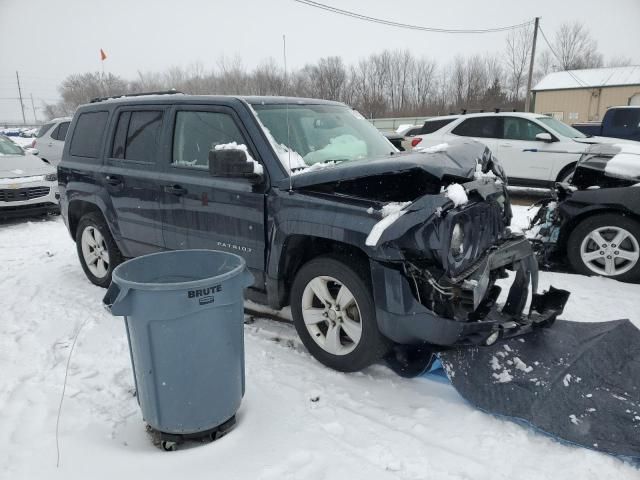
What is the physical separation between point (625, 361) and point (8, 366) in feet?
14.4

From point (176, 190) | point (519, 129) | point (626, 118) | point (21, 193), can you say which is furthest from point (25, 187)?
point (626, 118)

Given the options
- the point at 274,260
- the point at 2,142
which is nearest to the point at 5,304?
the point at 274,260

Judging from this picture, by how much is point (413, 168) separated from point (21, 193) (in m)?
8.66

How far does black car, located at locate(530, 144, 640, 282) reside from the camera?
188 inches

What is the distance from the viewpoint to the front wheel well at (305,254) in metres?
3.20

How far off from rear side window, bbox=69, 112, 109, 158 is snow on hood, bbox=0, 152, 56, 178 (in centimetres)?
463

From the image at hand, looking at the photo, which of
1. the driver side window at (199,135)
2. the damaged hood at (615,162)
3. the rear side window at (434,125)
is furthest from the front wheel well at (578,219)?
the rear side window at (434,125)

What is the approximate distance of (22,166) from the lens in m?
9.26

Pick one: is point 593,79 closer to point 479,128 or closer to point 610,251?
point 479,128

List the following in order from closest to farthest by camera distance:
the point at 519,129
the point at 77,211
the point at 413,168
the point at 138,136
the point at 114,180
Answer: the point at 413,168 → the point at 138,136 → the point at 114,180 → the point at 77,211 → the point at 519,129

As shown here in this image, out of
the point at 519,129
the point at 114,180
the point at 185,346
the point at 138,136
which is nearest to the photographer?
the point at 185,346

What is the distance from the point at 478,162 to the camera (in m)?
3.45

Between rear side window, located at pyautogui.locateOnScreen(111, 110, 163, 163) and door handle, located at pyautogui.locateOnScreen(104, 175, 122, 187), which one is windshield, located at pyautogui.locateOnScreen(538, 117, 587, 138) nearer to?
rear side window, located at pyautogui.locateOnScreen(111, 110, 163, 163)

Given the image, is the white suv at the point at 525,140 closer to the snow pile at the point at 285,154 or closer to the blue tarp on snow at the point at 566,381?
the snow pile at the point at 285,154
